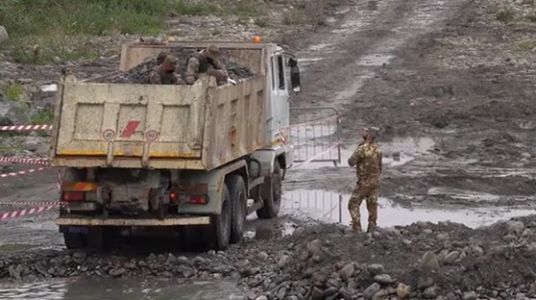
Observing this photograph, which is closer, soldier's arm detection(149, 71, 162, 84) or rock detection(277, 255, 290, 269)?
rock detection(277, 255, 290, 269)

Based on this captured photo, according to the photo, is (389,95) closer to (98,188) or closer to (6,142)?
(6,142)

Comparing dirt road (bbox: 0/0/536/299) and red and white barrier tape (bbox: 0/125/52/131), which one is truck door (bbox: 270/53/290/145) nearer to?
dirt road (bbox: 0/0/536/299)

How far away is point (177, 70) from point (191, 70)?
0.21m

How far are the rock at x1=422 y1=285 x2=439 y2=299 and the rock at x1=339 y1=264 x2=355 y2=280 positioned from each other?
915 millimetres

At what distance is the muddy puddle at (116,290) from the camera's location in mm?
13633

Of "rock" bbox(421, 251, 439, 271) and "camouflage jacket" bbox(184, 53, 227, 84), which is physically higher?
"camouflage jacket" bbox(184, 53, 227, 84)

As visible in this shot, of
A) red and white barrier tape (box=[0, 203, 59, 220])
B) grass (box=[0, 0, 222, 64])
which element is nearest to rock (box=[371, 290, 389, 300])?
red and white barrier tape (box=[0, 203, 59, 220])

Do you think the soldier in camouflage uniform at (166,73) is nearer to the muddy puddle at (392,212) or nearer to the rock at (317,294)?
the muddy puddle at (392,212)

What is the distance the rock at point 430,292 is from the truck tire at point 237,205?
14.0 ft

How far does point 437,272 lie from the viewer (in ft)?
41.1

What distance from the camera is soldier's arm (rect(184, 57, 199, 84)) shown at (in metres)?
15.7

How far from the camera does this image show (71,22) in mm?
38344

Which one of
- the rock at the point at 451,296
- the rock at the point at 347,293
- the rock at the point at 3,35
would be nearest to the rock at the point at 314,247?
the rock at the point at 347,293

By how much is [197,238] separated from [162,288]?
1.61m
